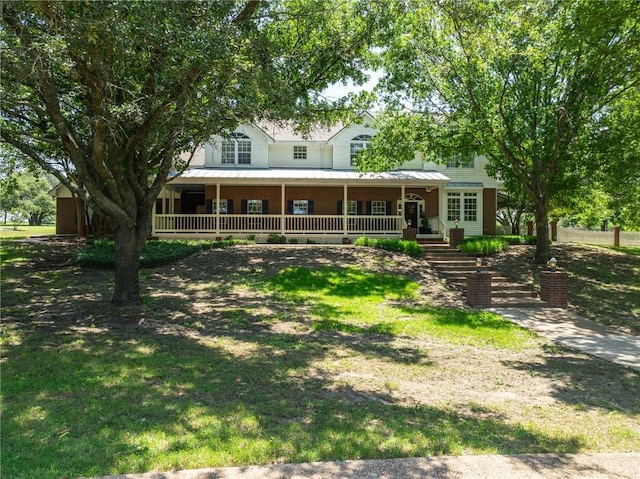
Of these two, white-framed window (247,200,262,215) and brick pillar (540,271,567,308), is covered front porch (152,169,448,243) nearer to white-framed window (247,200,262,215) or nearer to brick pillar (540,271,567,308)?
white-framed window (247,200,262,215)

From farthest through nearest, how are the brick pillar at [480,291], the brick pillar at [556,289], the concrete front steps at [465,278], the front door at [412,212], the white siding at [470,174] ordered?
the white siding at [470,174], the front door at [412,212], the concrete front steps at [465,278], the brick pillar at [556,289], the brick pillar at [480,291]

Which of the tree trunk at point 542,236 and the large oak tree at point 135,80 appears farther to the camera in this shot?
the tree trunk at point 542,236

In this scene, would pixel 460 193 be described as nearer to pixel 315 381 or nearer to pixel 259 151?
pixel 259 151

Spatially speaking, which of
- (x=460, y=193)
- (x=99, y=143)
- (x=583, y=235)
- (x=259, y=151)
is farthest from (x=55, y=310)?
(x=583, y=235)

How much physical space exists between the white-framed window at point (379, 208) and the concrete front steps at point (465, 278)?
672cm

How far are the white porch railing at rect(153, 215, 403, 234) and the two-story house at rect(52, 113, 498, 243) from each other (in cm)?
5

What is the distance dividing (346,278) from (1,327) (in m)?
9.04

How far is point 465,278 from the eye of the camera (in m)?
15.1

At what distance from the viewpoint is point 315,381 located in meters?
5.93

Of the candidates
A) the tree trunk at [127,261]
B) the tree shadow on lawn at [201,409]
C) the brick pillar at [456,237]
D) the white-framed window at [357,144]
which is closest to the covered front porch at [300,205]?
the white-framed window at [357,144]

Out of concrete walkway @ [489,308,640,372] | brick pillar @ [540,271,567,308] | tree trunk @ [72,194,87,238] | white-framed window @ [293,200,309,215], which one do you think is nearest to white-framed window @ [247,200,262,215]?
white-framed window @ [293,200,309,215]

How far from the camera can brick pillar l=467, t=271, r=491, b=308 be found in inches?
488

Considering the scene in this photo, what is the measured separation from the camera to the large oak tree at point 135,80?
6.43 metres

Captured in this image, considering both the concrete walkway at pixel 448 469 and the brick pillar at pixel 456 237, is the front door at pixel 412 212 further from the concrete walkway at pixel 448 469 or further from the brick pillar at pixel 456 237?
the concrete walkway at pixel 448 469
